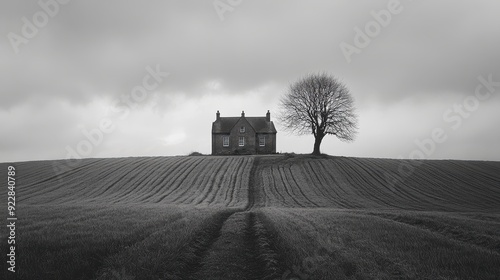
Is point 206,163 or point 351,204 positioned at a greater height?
point 206,163

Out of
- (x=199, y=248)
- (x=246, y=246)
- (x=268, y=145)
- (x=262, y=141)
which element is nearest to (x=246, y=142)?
(x=262, y=141)

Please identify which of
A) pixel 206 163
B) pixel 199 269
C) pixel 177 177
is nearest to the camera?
pixel 199 269

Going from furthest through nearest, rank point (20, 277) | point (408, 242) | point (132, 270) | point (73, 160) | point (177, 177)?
point (73, 160) < point (177, 177) < point (408, 242) < point (132, 270) < point (20, 277)

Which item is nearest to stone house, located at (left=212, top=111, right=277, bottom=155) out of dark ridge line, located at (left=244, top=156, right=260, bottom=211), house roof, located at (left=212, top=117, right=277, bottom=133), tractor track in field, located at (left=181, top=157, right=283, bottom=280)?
house roof, located at (left=212, top=117, right=277, bottom=133)

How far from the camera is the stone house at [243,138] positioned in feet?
262

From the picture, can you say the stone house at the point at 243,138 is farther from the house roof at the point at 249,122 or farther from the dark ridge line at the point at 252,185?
the dark ridge line at the point at 252,185

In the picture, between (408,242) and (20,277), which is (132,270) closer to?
(20,277)

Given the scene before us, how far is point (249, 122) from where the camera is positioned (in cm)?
8369

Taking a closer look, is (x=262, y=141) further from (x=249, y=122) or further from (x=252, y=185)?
(x=252, y=185)

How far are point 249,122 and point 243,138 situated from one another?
219 inches

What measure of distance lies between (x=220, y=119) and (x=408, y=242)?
7491cm

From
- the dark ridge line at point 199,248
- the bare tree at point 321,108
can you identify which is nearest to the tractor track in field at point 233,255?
the dark ridge line at point 199,248

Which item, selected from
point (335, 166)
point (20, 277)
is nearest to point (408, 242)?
point (20, 277)

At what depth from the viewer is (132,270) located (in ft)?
27.3
